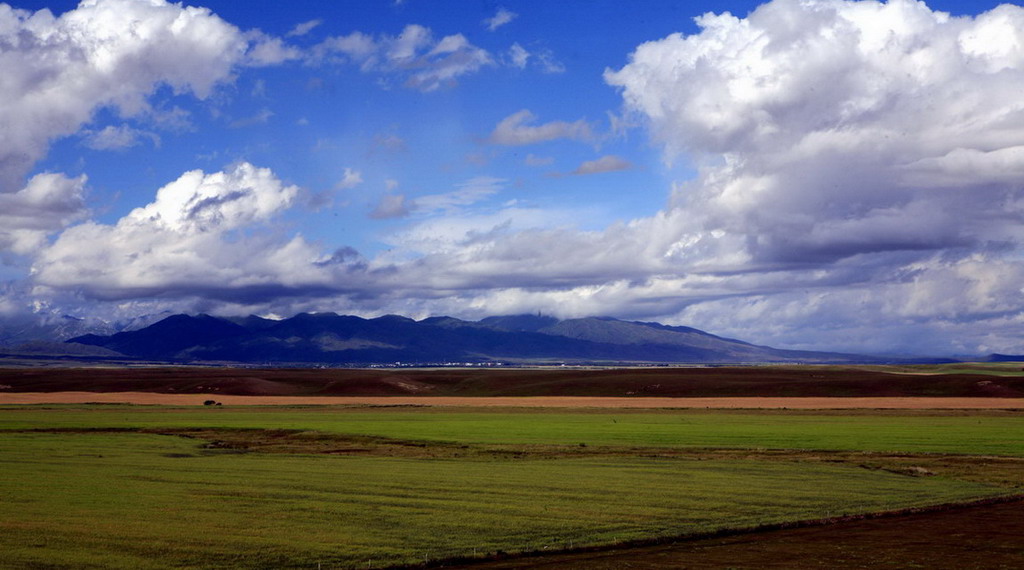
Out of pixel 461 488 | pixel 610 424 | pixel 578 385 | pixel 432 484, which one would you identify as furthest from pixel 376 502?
pixel 578 385

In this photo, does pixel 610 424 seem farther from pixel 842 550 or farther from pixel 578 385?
pixel 578 385

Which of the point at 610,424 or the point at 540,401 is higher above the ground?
the point at 610,424

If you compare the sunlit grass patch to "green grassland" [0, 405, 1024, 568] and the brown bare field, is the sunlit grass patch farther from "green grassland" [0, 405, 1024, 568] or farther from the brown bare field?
the brown bare field

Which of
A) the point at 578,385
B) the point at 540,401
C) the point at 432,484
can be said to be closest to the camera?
the point at 432,484

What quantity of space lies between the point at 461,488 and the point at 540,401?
7922 cm

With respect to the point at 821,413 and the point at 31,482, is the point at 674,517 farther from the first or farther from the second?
the point at 821,413

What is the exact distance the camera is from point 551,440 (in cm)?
6031

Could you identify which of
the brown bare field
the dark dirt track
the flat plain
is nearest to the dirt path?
the brown bare field

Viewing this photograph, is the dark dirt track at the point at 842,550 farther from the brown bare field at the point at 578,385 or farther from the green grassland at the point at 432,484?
the brown bare field at the point at 578,385

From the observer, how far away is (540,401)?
11450cm

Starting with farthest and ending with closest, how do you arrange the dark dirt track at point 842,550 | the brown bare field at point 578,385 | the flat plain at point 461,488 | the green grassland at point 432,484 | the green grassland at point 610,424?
the brown bare field at point 578,385 < the green grassland at point 610,424 < the green grassland at point 432,484 < the flat plain at point 461,488 < the dark dirt track at point 842,550

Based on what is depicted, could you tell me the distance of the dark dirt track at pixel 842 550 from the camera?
23.9 metres

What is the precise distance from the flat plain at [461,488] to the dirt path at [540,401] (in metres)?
27.5

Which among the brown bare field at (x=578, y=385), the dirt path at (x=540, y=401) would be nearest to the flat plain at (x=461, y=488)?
the dirt path at (x=540, y=401)
